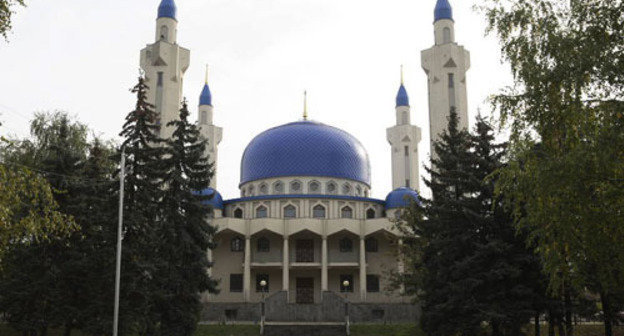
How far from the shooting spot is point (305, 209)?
149 feet

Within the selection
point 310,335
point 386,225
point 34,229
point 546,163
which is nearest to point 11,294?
point 34,229

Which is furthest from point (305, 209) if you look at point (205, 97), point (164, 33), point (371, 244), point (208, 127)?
point (205, 97)

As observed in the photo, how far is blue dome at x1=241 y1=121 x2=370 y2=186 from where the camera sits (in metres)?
47.4

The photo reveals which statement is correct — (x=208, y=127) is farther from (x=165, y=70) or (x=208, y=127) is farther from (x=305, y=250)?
(x=305, y=250)

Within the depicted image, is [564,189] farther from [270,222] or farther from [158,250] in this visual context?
[270,222]

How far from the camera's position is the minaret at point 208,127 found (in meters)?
53.4

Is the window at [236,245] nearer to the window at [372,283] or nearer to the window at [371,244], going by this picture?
the window at [371,244]

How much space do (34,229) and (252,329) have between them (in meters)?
21.0

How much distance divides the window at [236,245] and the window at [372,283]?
9.15 metres

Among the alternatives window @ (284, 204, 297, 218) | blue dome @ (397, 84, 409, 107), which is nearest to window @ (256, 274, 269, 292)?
window @ (284, 204, 297, 218)

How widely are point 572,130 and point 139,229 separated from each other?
1451 centimetres

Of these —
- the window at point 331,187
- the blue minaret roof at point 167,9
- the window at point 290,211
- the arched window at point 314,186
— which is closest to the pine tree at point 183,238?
the window at point 290,211

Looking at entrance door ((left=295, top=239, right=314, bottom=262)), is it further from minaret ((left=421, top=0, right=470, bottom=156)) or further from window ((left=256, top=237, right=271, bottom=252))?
minaret ((left=421, top=0, right=470, bottom=156))

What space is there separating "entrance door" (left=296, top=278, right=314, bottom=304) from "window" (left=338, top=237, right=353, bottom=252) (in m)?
3.18
